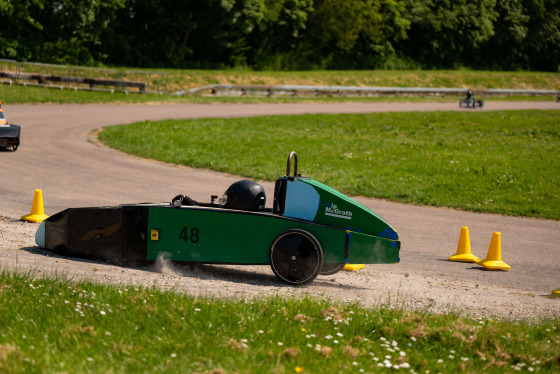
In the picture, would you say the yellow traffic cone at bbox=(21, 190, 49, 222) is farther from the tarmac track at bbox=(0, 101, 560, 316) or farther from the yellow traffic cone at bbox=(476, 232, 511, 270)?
the yellow traffic cone at bbox=(476, 232, 511, 270)

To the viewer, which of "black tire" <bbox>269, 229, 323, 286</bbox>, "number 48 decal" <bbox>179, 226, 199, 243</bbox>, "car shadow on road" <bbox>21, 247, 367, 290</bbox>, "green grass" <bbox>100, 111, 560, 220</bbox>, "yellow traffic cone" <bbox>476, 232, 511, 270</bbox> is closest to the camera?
"black tire" <bbox>269, 229, 323, 286</bbox>

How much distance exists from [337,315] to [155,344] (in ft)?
6.01

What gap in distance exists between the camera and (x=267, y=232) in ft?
26.5

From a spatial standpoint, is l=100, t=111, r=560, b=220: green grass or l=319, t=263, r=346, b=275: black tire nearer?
l=319, t=263, r=346, b=275: black tire

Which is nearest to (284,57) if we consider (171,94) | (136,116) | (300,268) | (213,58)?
(213,58)

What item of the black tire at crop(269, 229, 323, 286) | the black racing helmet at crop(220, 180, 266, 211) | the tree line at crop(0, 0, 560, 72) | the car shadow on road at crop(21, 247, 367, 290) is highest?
the tree line at crop(0, 0, 560, 72)

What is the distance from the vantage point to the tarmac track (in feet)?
27.6

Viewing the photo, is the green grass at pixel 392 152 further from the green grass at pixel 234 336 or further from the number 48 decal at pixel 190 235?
the green grass at pixel 234 336

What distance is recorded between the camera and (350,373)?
517 cm

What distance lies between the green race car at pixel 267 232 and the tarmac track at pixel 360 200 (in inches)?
13.8

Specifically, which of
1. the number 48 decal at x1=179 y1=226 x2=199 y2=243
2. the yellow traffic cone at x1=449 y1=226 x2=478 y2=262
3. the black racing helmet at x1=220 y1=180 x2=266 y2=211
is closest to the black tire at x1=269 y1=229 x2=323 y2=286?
the black racing helmet at x1=220 y1=180 x2=266 y2=211

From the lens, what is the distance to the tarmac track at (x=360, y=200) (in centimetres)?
842

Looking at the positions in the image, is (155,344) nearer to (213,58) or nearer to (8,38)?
(8,38)

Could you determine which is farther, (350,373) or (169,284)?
(169,284)
